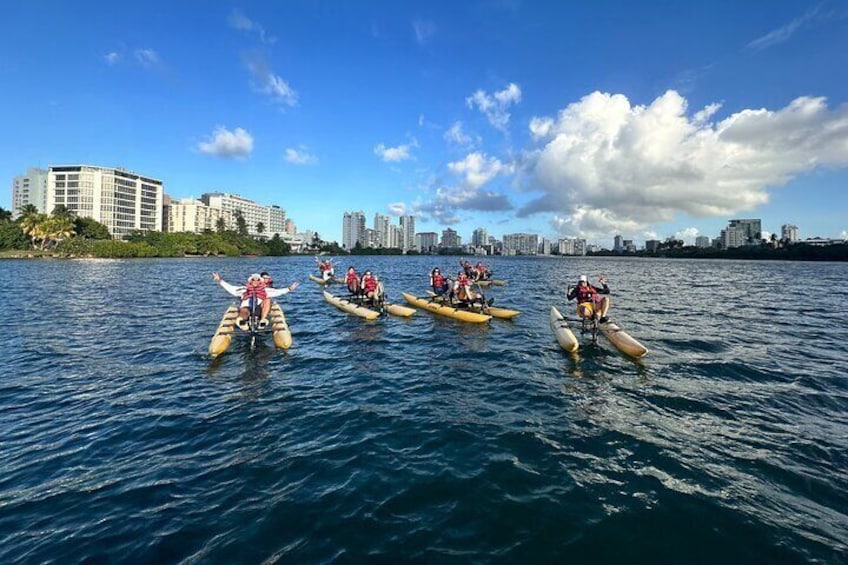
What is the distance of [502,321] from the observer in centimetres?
2408

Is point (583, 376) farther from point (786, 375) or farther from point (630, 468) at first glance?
point (786, 375)

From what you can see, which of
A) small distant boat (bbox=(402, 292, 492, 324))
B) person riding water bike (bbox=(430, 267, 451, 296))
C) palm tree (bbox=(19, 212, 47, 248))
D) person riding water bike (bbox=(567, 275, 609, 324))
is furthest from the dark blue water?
palm tree (bbox=(19, 212, 47, 248))

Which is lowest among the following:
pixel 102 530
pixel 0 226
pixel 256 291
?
pixel 102 530

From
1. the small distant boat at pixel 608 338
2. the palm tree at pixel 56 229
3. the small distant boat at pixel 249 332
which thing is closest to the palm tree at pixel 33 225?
the palm tree at pixel 56 229

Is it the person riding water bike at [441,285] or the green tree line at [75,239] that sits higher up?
the green tree line at [75,239]

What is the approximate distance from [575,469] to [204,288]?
1655 inches

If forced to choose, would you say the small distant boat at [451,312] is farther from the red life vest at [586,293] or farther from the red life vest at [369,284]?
the red life vest at [586,293]

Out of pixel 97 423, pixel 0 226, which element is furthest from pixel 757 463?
pixel 0 226

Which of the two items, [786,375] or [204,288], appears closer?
[786,375]

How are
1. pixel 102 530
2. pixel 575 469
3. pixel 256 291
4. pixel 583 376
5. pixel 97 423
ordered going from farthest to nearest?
pixel 256 291
pixel 583 376
pixel 97 423
pixel 575 469
pixel 102 530

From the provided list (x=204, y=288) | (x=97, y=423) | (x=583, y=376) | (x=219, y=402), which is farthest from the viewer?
(x=204, y=288)

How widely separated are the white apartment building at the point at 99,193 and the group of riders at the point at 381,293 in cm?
16185

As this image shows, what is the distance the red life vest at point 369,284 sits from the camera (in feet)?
85.5

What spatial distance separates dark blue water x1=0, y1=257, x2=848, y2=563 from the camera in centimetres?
604
